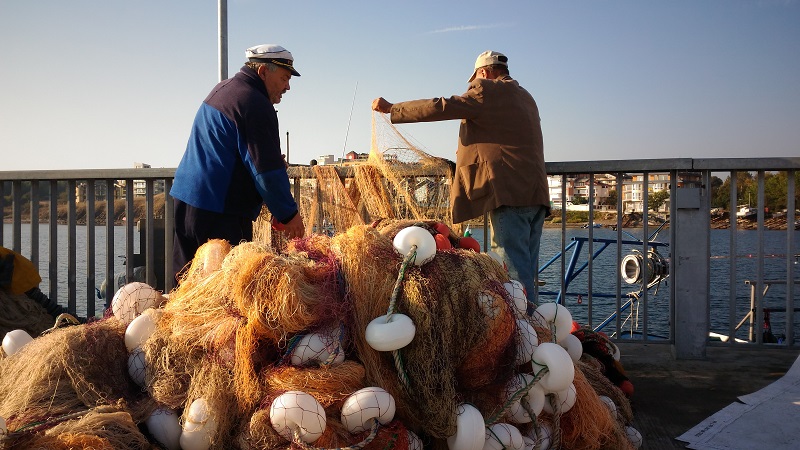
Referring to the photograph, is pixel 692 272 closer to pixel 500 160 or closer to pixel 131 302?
pixel 500 160

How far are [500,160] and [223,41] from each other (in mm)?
3639

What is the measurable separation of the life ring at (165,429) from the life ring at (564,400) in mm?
1643

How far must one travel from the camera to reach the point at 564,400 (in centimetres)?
294

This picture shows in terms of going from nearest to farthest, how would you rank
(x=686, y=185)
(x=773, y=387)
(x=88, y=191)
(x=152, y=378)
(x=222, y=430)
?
(x=222, y=430), (x=152, y=378), (x=773, y=387), (x=686, y=185), (x=88, y=191)

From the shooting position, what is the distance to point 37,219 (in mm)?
5770

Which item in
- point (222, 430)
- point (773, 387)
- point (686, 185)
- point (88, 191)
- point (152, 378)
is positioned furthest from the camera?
point (88, 191)

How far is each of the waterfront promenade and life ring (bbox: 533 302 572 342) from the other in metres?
0.68

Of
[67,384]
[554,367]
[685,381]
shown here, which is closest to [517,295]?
[554,367]

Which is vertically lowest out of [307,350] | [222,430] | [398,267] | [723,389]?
[723,389]

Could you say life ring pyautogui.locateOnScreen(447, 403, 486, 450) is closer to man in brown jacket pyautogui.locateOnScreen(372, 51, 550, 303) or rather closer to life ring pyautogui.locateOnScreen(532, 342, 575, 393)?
life ring pyautogui.locateOnScreen(532, 342, 575, 393)

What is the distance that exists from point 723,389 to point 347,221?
2.90m

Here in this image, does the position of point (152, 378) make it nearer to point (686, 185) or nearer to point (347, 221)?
point (347, 221)

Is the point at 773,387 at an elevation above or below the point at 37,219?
below

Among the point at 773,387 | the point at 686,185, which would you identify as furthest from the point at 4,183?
the point at 773,387
